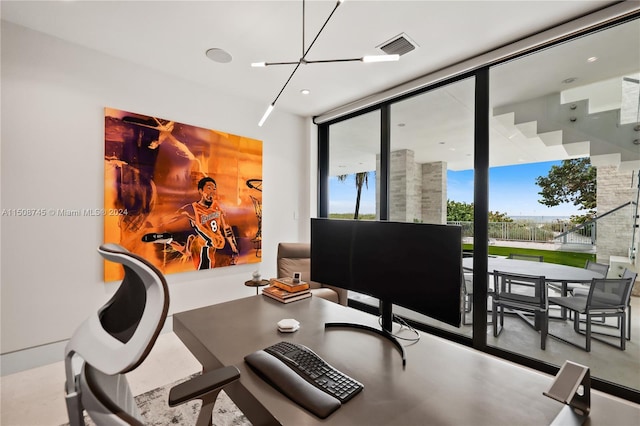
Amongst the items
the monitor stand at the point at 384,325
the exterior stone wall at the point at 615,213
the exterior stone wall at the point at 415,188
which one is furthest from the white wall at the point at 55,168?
the exterior stone wall at the point at 615,213

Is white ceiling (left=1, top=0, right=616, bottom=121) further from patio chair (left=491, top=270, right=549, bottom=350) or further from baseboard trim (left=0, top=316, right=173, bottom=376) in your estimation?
baseboard trim (left=0, top=316, right=173, bottom=376)

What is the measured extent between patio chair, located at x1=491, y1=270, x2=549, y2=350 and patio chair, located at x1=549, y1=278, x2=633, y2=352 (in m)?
0.17

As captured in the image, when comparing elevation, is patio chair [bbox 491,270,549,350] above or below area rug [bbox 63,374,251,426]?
above

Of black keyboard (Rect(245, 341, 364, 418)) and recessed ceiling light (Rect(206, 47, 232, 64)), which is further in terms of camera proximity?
recessed ceiling light (Rect(206, 47, 232, 64))

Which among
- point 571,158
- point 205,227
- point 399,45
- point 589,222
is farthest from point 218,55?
point 589,222

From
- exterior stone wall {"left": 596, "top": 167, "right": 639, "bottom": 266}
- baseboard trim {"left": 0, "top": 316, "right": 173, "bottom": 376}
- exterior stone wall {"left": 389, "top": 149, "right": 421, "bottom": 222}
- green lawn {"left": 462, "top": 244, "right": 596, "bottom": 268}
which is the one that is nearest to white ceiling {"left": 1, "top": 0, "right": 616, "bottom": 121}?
exterior stone wall {"left": 389, "top": 149, "right": 421, "bottom": 222}

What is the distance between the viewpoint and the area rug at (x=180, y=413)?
1.70 metres

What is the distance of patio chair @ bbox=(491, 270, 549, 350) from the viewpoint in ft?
7.89

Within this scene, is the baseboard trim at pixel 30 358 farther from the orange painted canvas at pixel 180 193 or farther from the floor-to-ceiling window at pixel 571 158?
the floor-to-ceiling window at pixel 571 158

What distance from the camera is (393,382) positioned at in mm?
954

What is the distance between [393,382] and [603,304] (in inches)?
87.6

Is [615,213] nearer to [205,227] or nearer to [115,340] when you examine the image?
[115,340]

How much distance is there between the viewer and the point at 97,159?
2.55 metres

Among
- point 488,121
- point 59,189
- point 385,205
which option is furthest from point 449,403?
point 59,189
